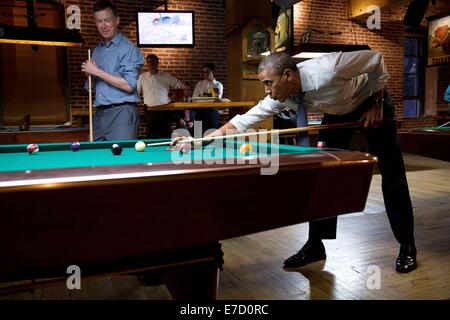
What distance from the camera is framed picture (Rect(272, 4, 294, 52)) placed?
808 centimetres

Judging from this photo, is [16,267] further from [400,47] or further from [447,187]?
[400,47]

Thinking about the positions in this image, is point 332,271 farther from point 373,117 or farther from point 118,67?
point 118,67

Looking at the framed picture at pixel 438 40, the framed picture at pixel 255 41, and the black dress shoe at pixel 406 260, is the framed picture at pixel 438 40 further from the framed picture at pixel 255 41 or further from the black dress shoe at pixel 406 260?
the black dress shoe at pixel 406 260

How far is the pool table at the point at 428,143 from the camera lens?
244cm

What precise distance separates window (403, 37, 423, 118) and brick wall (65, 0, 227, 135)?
5.25 meters

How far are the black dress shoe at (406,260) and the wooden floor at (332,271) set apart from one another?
4 centimetres

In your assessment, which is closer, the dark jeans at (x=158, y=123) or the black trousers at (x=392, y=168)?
the black trousers at (x=392, y=168)

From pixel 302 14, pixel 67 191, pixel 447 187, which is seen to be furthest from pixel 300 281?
pixel 302 14

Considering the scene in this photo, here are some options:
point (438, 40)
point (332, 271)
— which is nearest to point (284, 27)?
point (438, 40)

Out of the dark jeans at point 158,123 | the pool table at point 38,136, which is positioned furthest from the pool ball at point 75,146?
the dark jeans at point 158,123

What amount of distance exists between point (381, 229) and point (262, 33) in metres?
4.05

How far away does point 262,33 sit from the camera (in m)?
6.29

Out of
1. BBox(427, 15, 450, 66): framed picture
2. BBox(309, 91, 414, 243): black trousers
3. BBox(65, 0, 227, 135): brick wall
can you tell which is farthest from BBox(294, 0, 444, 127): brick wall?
BBox(309, 91, 414, 243): black trousers

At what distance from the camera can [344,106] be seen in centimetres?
226
